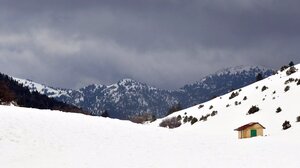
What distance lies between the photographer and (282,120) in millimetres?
85500

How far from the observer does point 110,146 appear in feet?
116

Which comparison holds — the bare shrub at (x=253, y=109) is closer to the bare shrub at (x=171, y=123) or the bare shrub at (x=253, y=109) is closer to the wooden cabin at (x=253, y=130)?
the wooden cabin at (x=253, y=130)

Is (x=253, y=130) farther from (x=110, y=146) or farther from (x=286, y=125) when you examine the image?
(x=110, y=146)

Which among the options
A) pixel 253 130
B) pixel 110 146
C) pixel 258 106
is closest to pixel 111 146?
pixel 110 146

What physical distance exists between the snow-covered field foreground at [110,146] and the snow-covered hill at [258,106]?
3994 cm

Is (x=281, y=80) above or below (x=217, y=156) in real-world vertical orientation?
above

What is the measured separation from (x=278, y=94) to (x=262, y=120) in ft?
46.8

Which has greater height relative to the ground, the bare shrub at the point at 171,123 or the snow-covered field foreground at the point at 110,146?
the bare shrub at the point at 171,123

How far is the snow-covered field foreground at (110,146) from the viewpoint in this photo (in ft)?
101

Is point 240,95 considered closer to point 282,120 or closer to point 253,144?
point 282,120

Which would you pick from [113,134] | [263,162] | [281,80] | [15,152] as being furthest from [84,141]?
[281,80]

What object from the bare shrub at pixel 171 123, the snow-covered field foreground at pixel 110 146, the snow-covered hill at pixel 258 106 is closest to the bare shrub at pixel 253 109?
the snow-covered hill at pixel 258 106

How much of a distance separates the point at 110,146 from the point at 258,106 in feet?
236

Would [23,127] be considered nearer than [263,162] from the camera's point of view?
No
